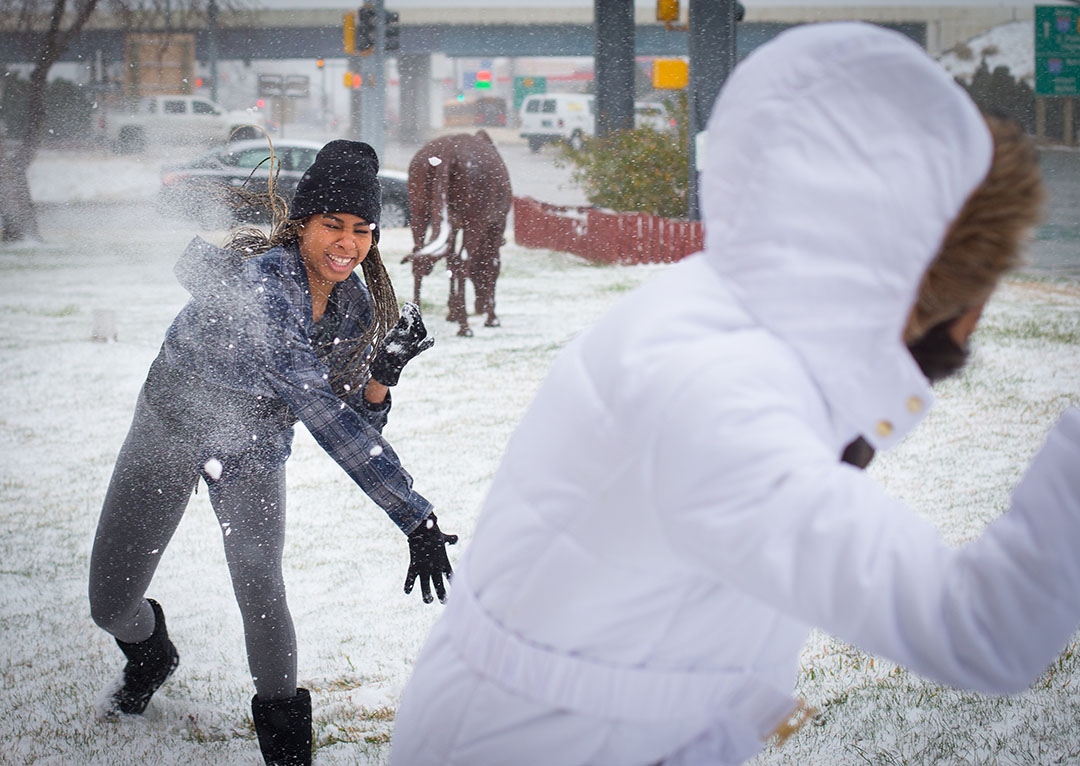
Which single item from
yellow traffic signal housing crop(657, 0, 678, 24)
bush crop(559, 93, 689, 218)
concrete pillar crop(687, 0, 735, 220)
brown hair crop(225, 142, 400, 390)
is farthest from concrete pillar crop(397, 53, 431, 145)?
brown hair crop(225, 142, 400, 390)

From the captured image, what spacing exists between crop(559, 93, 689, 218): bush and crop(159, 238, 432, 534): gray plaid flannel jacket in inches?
398

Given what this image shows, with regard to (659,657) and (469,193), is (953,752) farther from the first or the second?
(469,193)

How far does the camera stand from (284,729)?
2064mm

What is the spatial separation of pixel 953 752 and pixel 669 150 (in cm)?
1014

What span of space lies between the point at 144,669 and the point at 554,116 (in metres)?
28.9

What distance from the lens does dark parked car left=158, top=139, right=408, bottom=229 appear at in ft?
8.01

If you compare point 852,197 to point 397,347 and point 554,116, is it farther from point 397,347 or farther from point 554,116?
point 554,116

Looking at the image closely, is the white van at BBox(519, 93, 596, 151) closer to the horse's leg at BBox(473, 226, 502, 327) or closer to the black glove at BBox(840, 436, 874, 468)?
the horse's leg at BBox(473, 226, 502, 327)

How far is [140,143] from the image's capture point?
14484mm

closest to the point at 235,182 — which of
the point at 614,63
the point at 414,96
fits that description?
the point at 614,63

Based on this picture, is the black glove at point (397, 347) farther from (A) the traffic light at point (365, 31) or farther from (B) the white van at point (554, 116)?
(B) the white van at point (554, 116)

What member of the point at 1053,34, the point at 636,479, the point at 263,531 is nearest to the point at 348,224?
the point at 263,531

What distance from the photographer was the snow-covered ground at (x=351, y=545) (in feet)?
8.05

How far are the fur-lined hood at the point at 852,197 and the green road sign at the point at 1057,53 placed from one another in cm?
1386
